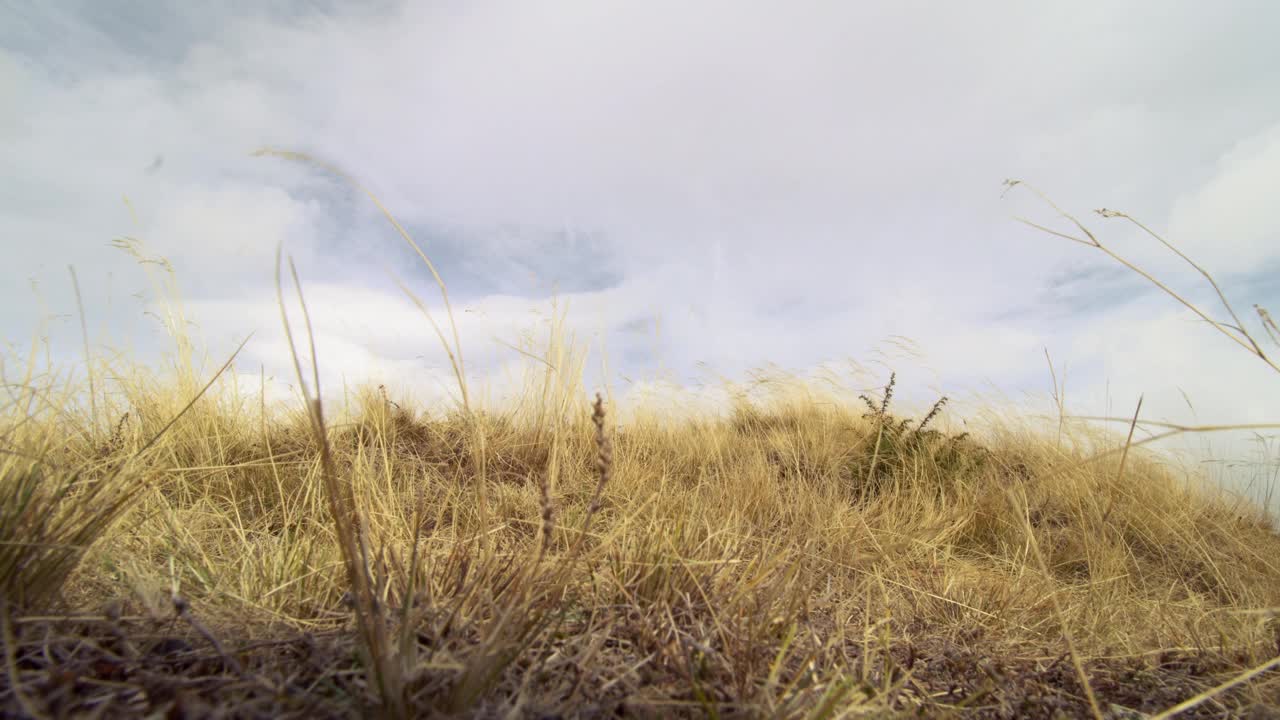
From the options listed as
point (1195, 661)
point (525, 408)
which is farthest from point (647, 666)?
point (525, 408)

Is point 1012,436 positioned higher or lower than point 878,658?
higher

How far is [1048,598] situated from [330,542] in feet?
9.34

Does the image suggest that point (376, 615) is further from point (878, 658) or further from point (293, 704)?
point (878, 658)

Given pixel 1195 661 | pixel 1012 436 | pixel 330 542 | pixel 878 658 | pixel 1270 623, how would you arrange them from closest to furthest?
pixel 878 658 < pixel 1195 661 < pixel 330 542 < pixel 1270 623 < pixel 1012 436

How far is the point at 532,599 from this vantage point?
1.26 metres

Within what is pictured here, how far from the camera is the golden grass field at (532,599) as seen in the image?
0.99 meters

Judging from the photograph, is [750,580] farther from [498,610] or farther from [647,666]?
[498,610]

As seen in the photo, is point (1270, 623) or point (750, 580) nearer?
point (750, 580)

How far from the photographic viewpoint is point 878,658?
5.27 ft

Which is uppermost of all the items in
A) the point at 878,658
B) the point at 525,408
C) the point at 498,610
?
the point at 525,408

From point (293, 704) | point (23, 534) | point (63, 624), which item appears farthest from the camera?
point (23, 534)

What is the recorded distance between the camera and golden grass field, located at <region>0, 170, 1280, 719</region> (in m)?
0.99

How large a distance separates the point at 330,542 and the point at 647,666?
138 cm

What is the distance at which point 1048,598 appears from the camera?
91.1 inches
